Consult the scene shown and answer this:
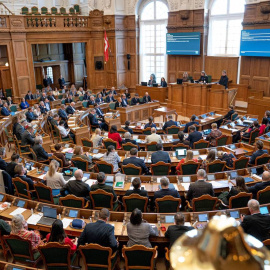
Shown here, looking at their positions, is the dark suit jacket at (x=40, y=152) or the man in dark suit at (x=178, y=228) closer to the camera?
the man in dark suit at (x=178, y=228)

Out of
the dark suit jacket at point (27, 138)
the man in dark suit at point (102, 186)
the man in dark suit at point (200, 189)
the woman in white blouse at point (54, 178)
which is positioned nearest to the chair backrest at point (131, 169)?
the man in dark suit at point (102, 186)

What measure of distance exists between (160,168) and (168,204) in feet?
5.97

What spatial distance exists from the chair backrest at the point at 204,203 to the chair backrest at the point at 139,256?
5.06ft

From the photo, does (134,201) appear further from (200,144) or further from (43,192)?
(200,144)

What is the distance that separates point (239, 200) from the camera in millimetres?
5492

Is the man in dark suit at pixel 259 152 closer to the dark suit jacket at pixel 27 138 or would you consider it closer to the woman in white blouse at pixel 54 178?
the woman in white blouse at pixel 54 178

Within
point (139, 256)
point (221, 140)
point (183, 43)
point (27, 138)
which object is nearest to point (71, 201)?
point (139, 256)

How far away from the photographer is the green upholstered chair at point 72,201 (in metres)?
5.57

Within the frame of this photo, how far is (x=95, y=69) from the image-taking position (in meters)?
19.8

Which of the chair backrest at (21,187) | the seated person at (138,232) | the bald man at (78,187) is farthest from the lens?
the chair backrest at (21,187)

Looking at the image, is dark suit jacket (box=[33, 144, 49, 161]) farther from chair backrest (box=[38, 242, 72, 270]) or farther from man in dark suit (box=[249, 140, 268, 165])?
man in dark suit (box=[249, 140, 268, 165])

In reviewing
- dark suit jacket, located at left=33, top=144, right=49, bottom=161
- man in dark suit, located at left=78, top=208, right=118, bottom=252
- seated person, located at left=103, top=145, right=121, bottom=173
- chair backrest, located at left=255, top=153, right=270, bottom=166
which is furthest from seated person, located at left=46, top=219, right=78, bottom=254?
chair backrest, located at left=255, top=153, right=270, bottom=166

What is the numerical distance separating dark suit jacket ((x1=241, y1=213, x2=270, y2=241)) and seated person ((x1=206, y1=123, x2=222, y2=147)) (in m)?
4.85

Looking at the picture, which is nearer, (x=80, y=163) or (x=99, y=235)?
(x=99, y=235)
